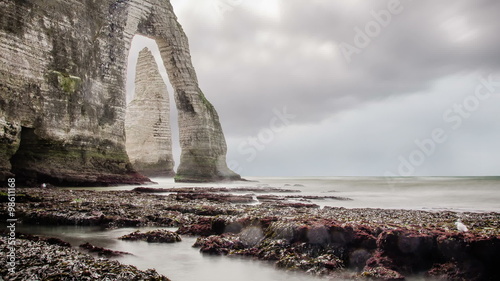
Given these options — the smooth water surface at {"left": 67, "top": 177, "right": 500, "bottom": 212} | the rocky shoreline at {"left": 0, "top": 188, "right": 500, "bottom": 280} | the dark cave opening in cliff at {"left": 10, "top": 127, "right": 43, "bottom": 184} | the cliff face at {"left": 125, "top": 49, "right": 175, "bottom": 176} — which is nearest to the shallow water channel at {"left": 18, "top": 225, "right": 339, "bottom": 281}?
the rocky shoreline at {"left": 0, "top": 188, "right": 500, "bottom": 280}

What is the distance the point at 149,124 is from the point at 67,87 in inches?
748

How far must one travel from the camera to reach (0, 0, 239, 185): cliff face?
13.1m

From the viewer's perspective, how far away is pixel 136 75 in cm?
3706

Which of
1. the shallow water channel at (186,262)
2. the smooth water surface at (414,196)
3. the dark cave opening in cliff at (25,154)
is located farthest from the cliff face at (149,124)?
the shallow water channel at (186,262)

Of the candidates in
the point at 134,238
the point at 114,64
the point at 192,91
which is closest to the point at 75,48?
the point at 114,64

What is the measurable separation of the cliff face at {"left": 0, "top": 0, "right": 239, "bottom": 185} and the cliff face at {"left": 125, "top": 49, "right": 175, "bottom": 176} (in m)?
11.3

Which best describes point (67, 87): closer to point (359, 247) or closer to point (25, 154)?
point (25, 154)

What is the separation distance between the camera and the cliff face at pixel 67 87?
13132mm

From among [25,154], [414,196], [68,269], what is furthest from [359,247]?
[25,154]

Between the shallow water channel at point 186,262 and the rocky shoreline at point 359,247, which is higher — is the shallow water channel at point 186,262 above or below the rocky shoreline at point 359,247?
below

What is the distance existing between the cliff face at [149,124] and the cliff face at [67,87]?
1130 centimetres

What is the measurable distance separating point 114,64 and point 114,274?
19275mm

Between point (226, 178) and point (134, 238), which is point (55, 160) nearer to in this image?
point (134, 238)

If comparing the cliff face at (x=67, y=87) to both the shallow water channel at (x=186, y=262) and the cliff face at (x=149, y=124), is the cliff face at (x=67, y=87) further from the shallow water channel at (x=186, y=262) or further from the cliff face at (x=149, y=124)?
the cliff face at (x=149, y=124)
